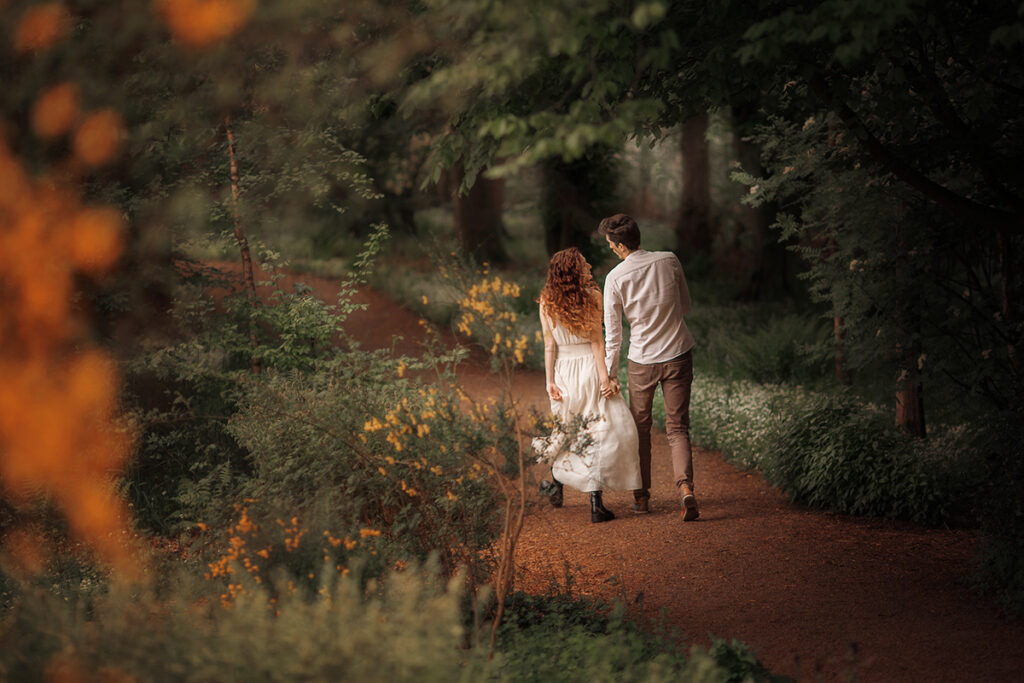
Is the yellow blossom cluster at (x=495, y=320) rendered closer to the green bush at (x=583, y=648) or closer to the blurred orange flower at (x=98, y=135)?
the green bush at (x=583, y=648)

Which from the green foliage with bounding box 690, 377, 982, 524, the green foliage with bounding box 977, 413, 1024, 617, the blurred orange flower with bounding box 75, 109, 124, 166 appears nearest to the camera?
the green foliage with bounding box 977, 413, 1024, 617

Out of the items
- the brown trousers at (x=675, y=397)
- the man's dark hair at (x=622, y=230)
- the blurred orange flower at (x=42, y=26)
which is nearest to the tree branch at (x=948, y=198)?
the man's dark hair at (x=622, y=230)

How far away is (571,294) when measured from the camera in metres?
6.89

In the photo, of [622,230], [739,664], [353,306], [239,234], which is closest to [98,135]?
[239,234]

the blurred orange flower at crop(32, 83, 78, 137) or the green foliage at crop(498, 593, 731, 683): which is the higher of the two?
the blurred orange flower at crop(32, 83, 78, 137)

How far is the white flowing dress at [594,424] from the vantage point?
7031 millimetres

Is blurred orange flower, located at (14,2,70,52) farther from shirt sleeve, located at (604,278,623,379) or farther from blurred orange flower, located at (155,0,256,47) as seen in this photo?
shirt sleeve, located at (604,278,623,379)

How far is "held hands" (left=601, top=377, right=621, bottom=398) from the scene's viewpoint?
7.02 m

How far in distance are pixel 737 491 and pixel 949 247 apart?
9.12 feet

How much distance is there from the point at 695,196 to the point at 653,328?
16.1 meters

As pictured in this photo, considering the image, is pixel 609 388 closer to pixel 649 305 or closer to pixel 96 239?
pixel 649 305

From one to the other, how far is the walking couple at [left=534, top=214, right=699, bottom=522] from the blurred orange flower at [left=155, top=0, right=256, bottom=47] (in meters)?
2.84

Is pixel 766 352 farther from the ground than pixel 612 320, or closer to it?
closer to it

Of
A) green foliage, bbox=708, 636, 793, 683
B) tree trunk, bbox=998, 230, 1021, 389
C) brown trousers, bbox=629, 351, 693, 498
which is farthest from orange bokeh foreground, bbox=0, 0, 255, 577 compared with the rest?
tree trunk, bbox=998, 230, 1021, 389
